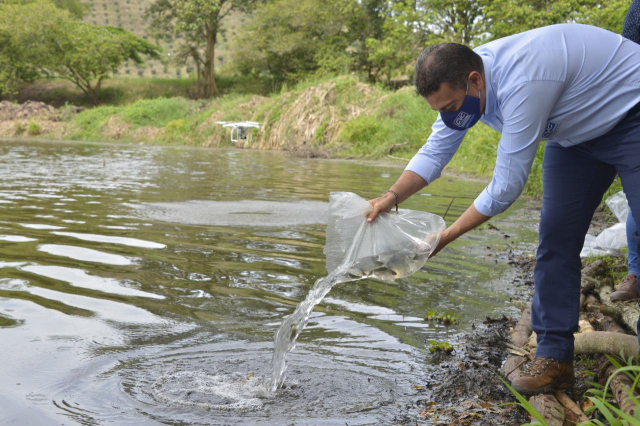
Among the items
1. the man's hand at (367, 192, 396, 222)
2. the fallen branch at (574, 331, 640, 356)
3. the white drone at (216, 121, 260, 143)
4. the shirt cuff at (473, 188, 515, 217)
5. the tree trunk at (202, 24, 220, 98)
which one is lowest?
the white drone at (216, 121, 260, 143)

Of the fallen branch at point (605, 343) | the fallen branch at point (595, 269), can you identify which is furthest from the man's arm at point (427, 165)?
the fallen branch at point (595, 269)

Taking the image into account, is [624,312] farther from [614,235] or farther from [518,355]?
[614,235]

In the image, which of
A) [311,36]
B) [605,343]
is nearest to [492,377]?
[605,343]

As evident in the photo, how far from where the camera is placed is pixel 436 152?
3812 mm

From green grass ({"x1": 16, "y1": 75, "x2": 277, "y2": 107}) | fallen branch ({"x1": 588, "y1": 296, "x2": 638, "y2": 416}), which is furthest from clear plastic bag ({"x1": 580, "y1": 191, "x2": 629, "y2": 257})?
green grass ({"x1": 16, "y1": 75, "x2": 277, "y2": 107})

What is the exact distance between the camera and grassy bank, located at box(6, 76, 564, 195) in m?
20.2

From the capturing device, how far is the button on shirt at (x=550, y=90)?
295 cm

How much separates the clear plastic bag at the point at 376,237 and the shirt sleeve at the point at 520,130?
637 millimetres

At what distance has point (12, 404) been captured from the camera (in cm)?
318

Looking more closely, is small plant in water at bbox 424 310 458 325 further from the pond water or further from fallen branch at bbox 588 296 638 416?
fallen branch at bbox 588 296 638 416

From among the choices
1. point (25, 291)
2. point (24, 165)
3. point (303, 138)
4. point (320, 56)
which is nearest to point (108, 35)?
point (320, 56)

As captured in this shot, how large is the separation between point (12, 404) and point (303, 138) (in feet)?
73.7

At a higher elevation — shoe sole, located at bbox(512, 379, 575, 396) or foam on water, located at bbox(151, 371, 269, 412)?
shoe sole, located at bbox(512, 379, 575, 396)

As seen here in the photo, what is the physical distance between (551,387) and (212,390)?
1.64 m
